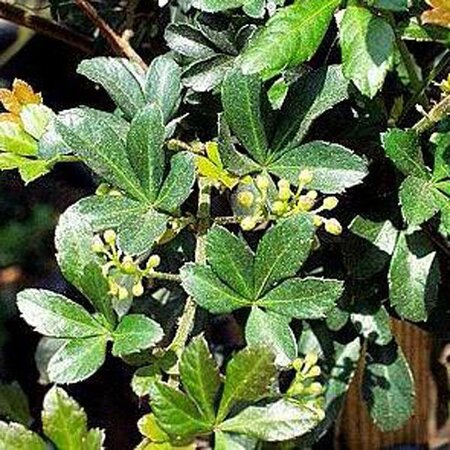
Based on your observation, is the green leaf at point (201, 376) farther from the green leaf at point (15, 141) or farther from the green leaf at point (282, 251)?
the green leaf at point (15, 141)

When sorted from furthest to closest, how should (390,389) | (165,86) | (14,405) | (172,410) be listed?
(14,405)
(390,389)
(165,86)
(172,410)

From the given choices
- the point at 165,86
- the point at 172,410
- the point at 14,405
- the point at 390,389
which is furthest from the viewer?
the point at 14,405

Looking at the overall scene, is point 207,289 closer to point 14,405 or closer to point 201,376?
point 201,376

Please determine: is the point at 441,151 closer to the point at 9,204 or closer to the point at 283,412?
the point at 283,412

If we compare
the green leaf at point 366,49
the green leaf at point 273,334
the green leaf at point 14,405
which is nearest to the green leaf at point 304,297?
the green leaf at point 273,334

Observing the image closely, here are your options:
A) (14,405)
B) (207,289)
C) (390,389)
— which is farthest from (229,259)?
(14,405)

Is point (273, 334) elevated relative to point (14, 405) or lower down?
elevated

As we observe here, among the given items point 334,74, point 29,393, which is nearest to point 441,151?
point 334,74
